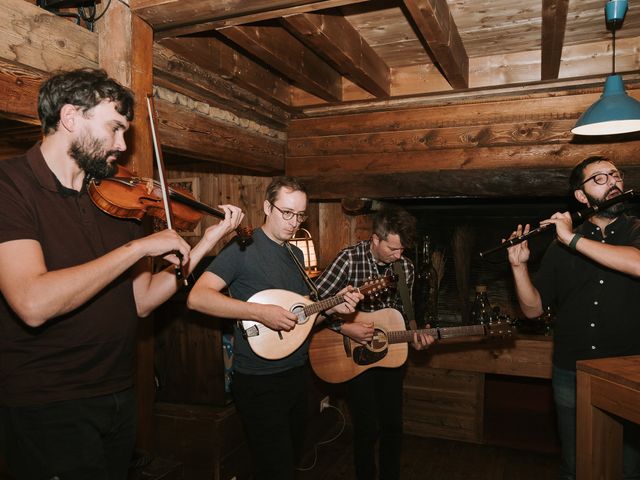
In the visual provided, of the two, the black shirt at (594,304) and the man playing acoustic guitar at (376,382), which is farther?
the man playing acoustic guitar at (376,382)

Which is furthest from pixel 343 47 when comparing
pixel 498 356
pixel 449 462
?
pixel 449 462

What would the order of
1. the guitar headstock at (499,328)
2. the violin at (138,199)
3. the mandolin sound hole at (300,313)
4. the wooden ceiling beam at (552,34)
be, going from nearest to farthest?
the violin at (138,199) < the wooden ceiling beam at (552,34) < the mandolin sound hole at (300,313) < the guitar headstock at (499,328)

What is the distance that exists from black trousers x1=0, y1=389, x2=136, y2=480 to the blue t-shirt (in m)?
0.88

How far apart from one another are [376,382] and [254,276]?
121cm

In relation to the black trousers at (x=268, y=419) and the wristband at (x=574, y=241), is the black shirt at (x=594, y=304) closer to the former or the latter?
the wristband at (x=574, y=241)

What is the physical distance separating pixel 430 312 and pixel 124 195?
12.0ft

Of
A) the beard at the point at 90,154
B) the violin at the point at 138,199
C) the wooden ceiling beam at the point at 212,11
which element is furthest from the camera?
the wooden ceiling beam at the point at 212,11

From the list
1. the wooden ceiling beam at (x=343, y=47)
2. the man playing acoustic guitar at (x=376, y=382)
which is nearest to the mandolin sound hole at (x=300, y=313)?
the man playing acoustic guitar at (x=376, y=382)

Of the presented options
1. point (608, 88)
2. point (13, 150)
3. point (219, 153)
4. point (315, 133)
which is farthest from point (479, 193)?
point (13, 150)

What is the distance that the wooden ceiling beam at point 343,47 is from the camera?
264 cm

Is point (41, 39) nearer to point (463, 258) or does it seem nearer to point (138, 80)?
point (138, 80)

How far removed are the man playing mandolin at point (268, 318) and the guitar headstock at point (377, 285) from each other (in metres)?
0.14

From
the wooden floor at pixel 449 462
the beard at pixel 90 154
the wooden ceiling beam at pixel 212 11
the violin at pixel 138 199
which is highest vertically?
the wooden ceiling beam at pixel 212 11

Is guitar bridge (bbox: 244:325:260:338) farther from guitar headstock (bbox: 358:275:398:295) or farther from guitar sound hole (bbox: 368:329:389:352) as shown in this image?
guitar sound hole (bbox: 368:329:389:352)
